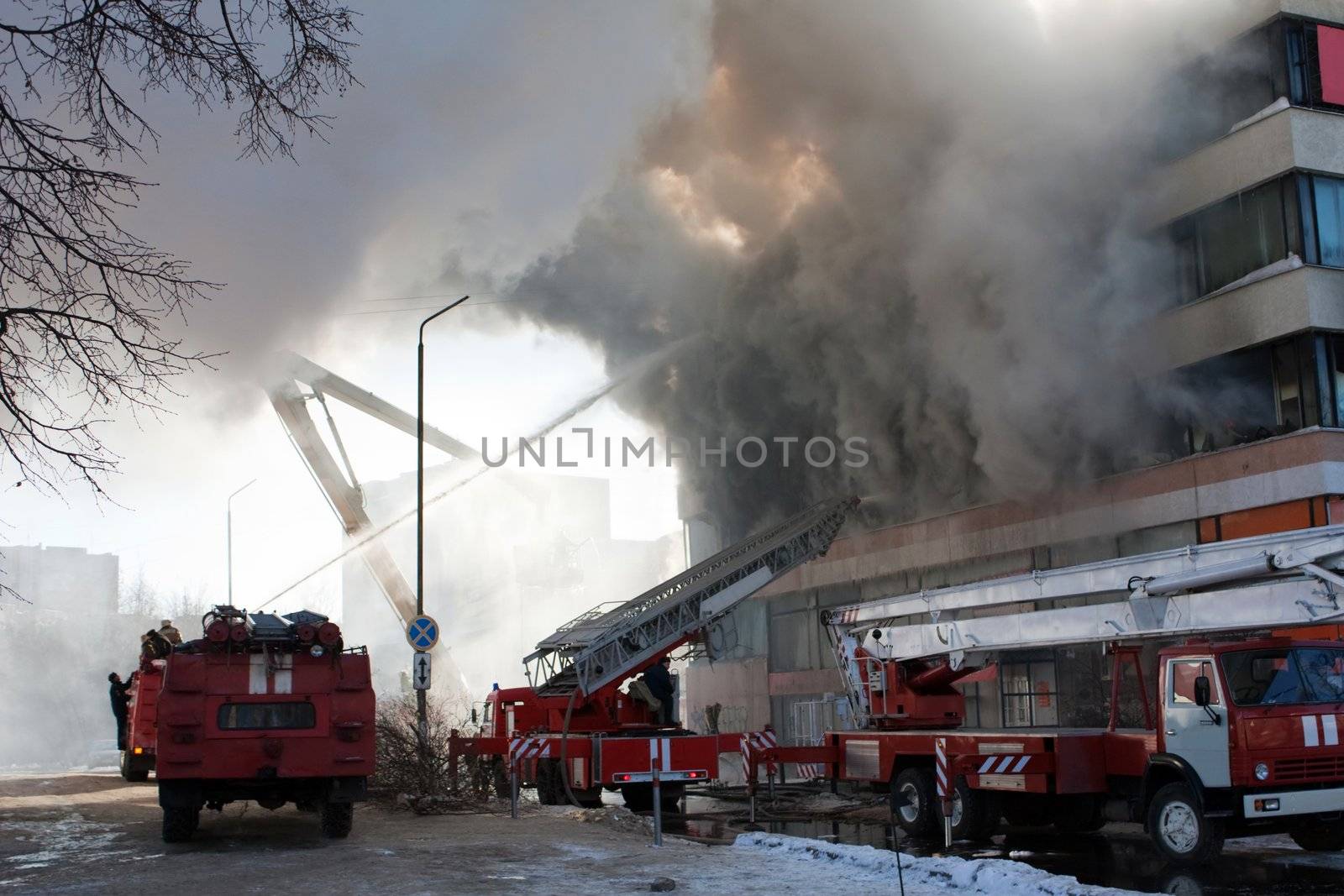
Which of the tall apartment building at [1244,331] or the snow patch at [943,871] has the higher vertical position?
the tall apartment building at [1244,331]

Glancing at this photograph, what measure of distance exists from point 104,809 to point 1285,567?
13565 mm

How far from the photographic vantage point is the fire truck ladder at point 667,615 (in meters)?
18.4

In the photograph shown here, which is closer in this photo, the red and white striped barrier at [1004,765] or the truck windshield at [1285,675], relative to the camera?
the truck windshield at [1285,675]

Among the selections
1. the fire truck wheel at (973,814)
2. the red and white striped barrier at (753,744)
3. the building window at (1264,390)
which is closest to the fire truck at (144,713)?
the red and white striped barrier at (753,744)

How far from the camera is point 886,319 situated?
25125 millimetres

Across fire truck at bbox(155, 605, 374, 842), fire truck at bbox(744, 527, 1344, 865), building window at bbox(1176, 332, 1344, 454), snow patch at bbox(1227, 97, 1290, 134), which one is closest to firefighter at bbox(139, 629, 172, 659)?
fire truck at bbox(155, 605, 374, 842)

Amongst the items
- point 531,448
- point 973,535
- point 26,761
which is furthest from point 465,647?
point 973,535

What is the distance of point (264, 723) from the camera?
481 inches

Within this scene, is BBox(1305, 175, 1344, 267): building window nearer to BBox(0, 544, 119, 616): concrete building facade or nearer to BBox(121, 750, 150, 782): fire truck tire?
BBox(121, 750, 150, 782): fire truck tire

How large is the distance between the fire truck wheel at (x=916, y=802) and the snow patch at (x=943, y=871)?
8.13 ft

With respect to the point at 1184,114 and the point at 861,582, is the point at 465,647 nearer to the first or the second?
the point at 861,582

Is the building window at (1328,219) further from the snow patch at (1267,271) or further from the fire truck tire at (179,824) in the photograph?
the fire truck tire at (179,824)

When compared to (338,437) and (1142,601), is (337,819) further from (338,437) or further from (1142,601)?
(338,437)

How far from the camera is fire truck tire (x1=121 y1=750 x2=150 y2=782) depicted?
18.8 metres
